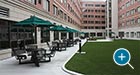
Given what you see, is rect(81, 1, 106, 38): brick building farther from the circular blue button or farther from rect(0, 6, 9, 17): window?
the circular blue button

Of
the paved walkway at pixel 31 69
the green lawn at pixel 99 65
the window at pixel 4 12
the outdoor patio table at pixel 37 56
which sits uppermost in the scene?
the window at pixel 4 12

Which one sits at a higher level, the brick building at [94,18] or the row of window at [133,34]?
the brick building at [94,18]

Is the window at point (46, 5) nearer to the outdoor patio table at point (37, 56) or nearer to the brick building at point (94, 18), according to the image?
the outdoor patio table at point (37, 56)

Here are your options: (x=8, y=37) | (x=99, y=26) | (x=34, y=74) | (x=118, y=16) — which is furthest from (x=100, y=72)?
(x=99, y=26)

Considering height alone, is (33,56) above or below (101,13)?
below

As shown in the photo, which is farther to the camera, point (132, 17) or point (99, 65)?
point (132, 17)

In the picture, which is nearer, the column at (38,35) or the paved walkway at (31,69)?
Answer: the paved walkway at (31,69)

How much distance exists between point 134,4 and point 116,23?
29472mm

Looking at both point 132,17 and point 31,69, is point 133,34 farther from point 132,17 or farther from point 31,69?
point 31,69

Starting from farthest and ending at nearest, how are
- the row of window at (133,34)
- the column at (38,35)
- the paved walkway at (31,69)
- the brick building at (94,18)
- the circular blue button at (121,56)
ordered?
the brick building at (94,18) → the row of window at (133,34) → the column at (38,35) → the paved walkway at (31,69) → the circular blue button at (121,56)

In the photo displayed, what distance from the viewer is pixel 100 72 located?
9820 millimetres

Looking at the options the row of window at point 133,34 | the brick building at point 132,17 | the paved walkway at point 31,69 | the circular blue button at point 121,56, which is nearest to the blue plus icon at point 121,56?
the circular blue button at point 121,56

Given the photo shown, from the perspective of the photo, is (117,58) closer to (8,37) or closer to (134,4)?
(8,37)

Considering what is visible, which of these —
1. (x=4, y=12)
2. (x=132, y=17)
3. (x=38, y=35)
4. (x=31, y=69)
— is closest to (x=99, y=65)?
(x=31, y=69)
